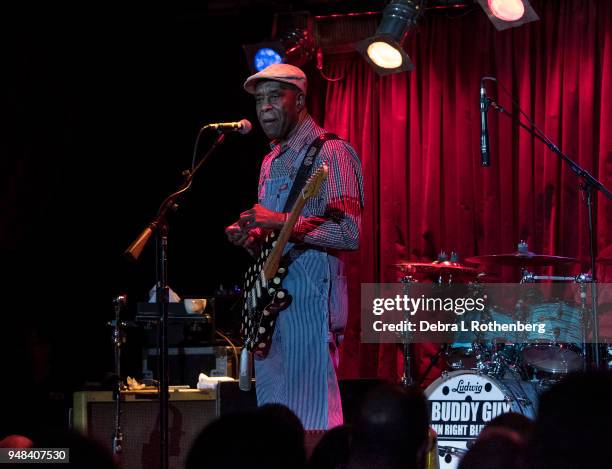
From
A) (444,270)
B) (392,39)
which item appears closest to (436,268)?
(444,270)

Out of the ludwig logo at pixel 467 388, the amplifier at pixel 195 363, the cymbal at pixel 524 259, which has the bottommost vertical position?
the ludwig logo at pixel 467 388

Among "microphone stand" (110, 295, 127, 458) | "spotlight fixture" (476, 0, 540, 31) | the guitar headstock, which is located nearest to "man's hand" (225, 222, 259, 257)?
the guitar headstock

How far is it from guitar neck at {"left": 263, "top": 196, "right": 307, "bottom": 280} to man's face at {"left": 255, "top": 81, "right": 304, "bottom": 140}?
18.2 inches

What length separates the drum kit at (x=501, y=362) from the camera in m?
5.50

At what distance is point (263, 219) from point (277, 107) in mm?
626

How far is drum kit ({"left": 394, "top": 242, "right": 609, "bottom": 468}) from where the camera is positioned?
550cm

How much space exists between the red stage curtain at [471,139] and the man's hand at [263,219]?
12.9ft

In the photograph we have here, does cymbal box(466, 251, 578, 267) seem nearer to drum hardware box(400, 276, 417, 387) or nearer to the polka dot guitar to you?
drum hardware box(400, 276, 417, 387)

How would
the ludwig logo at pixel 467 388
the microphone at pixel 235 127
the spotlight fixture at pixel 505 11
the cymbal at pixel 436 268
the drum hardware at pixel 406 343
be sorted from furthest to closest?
the drum hardware at pixel 406 343 < the cymbal at pixel 436 268 < the spotlight fixture at pixel 505 11 < the ludwig logo at pixel 467 388 < the microphone at pixel 235 127

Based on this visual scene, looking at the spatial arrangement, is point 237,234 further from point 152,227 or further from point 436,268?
point 436,268

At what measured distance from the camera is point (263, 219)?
370cm

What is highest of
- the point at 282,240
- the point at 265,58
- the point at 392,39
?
the point at 265,58

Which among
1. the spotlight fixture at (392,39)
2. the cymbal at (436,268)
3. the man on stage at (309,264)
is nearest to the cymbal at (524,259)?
the cymbal at (436,268)

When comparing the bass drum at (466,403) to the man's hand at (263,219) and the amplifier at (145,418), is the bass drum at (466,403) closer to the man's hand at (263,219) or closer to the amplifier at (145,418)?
the amplifier at (145,418)
